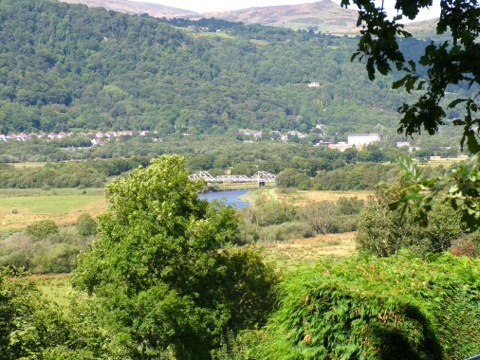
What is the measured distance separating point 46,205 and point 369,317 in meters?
77.0

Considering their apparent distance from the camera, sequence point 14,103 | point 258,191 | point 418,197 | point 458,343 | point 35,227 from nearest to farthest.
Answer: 1. point 418,197
2. point 458,343
3. point 35,227
4. point 258,191
5. point 14,103

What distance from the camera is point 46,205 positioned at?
7894cm

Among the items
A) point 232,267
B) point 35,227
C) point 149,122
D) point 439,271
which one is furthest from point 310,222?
point 149,122

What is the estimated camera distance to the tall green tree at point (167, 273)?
41.8 ft

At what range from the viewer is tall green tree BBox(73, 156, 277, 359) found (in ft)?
41.8

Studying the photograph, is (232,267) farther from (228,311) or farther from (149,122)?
(149,122)

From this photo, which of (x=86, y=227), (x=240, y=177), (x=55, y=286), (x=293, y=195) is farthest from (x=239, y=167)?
(x=55, y=286)

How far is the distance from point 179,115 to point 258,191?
303ft

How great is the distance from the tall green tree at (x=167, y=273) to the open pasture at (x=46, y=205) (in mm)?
47891

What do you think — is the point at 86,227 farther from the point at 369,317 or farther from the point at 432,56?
the point at 432,56

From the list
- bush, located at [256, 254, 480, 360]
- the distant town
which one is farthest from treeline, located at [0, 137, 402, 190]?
bush, located at [256, 254, 480, 360]

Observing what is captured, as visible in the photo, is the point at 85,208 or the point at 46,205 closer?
→ the point at 85,208

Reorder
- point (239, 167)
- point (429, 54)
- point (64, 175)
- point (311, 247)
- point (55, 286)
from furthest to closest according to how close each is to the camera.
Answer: point (239, 167), point (64, 175), point (311, 247), point (55, 286), point (429, 54)

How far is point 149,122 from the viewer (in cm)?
17225
